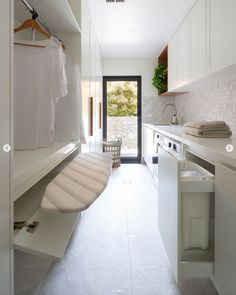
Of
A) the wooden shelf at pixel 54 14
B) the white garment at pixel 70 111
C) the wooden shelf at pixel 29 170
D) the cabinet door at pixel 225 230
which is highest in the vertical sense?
the wooden shelf at pixel 54 14

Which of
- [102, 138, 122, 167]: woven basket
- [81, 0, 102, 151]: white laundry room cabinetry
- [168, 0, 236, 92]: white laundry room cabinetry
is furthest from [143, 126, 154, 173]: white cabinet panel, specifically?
[81, 0, 102, 151]: white laundry room cabinetry

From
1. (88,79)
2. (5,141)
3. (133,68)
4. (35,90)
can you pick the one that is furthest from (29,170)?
(133,68)

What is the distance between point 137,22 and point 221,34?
1.63m

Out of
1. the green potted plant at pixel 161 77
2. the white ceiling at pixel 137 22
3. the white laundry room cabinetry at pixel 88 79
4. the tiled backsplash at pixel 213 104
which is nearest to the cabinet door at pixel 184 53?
the white ceiling at pixel 137 22

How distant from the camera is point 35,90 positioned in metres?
1.53

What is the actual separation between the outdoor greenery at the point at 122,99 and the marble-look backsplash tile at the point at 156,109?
24 centimetres

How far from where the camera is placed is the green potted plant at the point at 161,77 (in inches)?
203

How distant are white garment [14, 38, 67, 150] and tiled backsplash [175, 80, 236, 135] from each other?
1.90m

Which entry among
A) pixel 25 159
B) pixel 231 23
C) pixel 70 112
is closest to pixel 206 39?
pixel 231 23

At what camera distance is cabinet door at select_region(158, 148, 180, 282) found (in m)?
1.33

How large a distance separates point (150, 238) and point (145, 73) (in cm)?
414

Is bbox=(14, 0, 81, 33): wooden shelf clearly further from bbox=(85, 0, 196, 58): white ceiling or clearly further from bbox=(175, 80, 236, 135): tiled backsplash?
bbox=(175, 80, 236, 135): tiled backsplash

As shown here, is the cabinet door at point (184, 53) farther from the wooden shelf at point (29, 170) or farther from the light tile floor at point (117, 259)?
the wooden shelf at point (29, 170)

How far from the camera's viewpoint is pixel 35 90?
1.53 metres
